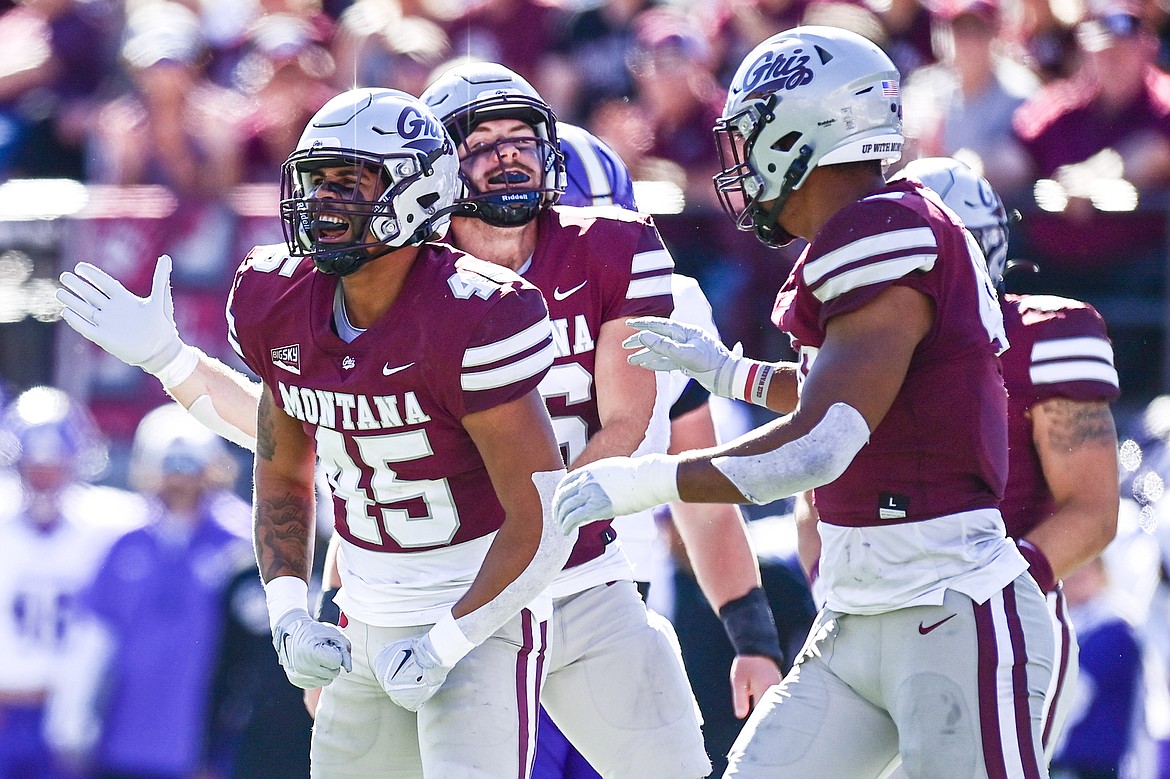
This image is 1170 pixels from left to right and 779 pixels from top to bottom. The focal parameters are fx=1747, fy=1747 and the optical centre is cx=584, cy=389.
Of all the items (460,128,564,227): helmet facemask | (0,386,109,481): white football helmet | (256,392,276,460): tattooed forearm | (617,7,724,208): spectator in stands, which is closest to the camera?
(256,392,276,460): tattooed forearm

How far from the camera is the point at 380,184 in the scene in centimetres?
328

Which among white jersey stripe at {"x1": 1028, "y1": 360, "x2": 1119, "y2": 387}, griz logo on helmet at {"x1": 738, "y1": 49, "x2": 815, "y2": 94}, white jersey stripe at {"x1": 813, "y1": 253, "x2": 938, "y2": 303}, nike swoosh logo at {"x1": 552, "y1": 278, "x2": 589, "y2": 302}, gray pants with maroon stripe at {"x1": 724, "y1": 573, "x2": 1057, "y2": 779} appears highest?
griz logo on helmet at {"x1": 738, "y1": 49, "x2": 815, "y2": 94}

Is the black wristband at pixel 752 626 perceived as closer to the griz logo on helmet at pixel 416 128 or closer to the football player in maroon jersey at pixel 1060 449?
the football player in maroon jersey at pixel 1060 449

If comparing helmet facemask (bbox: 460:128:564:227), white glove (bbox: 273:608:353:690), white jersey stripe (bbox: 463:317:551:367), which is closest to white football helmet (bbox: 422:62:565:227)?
helmet facemask (bbox: 460:128:564:227)

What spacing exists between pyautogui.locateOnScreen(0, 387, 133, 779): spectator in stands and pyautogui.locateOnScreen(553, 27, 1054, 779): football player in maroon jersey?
12.2 ft

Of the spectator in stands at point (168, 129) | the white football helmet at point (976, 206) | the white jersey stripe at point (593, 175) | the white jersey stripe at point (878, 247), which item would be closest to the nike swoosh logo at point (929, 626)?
the white jersey stripe at point (878, 247)

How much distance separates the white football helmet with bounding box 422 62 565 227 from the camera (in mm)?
3695

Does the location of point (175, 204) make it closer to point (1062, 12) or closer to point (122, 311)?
point (122, 311)

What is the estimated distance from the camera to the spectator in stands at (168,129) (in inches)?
279

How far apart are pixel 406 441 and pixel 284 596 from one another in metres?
0.44

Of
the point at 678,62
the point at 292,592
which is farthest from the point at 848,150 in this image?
the point at 678,62

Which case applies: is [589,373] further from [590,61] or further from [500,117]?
[590,61]

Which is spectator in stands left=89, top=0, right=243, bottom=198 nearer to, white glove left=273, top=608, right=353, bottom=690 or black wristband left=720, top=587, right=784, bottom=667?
black wristband left=720, top=587, right=784, bottom=667

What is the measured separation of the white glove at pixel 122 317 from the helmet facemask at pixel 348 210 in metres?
0.49
